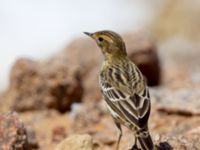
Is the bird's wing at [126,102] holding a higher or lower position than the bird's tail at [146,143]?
higher

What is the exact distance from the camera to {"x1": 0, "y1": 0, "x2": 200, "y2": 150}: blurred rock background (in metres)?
10.4

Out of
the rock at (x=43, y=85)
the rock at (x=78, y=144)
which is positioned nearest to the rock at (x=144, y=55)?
the rock at (x=43, y=85)

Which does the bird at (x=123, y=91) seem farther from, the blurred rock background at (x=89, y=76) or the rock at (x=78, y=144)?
the blurred rock background at (x=89, y=76)

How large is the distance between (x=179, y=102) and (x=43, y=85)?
2.52 m

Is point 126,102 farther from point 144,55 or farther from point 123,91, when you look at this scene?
point 144,55

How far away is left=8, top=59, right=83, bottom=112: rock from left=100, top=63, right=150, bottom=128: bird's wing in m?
4.26

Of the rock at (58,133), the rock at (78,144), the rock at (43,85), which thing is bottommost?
the rock at (58,133)

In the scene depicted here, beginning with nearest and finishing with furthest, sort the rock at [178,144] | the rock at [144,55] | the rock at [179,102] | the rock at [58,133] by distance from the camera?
the rock at [178,144], the rock at [179,102], the rock at [58,133], the rock at [144,55]

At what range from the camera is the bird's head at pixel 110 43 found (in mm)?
9820

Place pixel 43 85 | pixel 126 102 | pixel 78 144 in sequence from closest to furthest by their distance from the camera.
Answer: pixel 126 102 → pixel 78 144 → pixel 43 85

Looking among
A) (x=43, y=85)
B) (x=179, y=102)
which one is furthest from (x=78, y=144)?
(x=43, y=85)

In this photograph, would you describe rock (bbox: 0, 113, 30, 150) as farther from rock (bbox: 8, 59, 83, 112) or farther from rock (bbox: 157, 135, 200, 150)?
rock (bbox: 8, 59, 83, 112)

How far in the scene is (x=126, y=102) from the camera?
8.54 meters

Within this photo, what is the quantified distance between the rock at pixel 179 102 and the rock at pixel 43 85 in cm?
155
